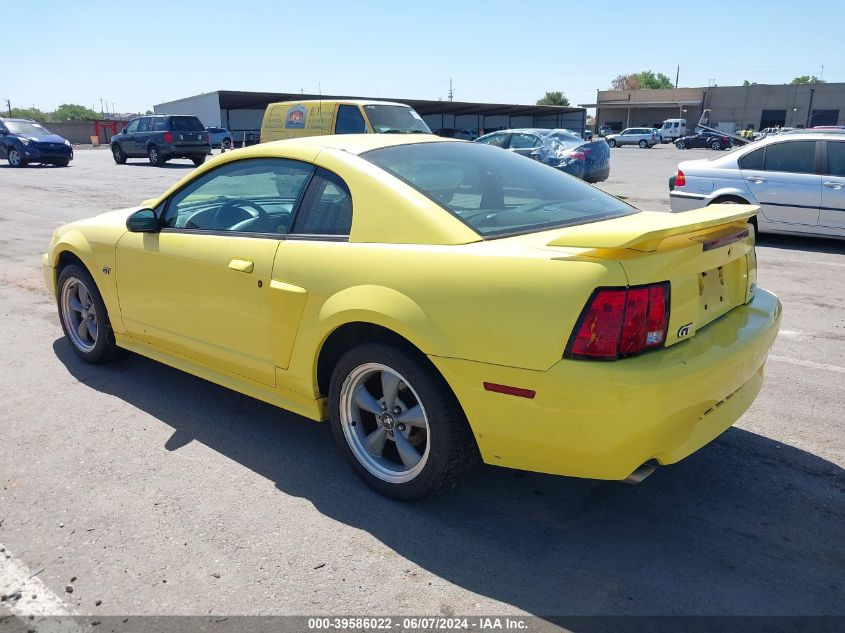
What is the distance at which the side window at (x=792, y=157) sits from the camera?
891 cm

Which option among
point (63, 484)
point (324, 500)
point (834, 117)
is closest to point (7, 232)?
point (63, 484)

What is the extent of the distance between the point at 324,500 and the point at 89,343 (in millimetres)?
2582

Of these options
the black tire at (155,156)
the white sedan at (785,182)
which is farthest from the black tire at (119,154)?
the white sedan at (785,182)

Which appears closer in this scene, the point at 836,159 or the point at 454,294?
the point at 454,294

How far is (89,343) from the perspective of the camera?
4.79 meters

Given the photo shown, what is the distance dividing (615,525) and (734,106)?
86940 mm

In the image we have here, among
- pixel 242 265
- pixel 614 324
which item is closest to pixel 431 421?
pixel 614 324

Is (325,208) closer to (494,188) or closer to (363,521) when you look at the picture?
(494,188)

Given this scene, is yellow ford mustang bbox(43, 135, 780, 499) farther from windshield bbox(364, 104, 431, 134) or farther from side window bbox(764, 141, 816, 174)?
windshield bbox(364, 104, 431, 134)

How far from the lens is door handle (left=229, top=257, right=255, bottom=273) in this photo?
3348mm

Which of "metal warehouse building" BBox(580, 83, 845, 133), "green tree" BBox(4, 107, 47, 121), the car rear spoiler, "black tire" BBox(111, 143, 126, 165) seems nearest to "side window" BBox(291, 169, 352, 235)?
the car rear spoiler

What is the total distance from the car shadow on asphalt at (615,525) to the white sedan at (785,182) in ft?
20.7

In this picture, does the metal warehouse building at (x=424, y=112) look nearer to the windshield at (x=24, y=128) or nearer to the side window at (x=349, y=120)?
the windshield at (x=24, y=128)

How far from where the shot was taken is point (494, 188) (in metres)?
3.47
